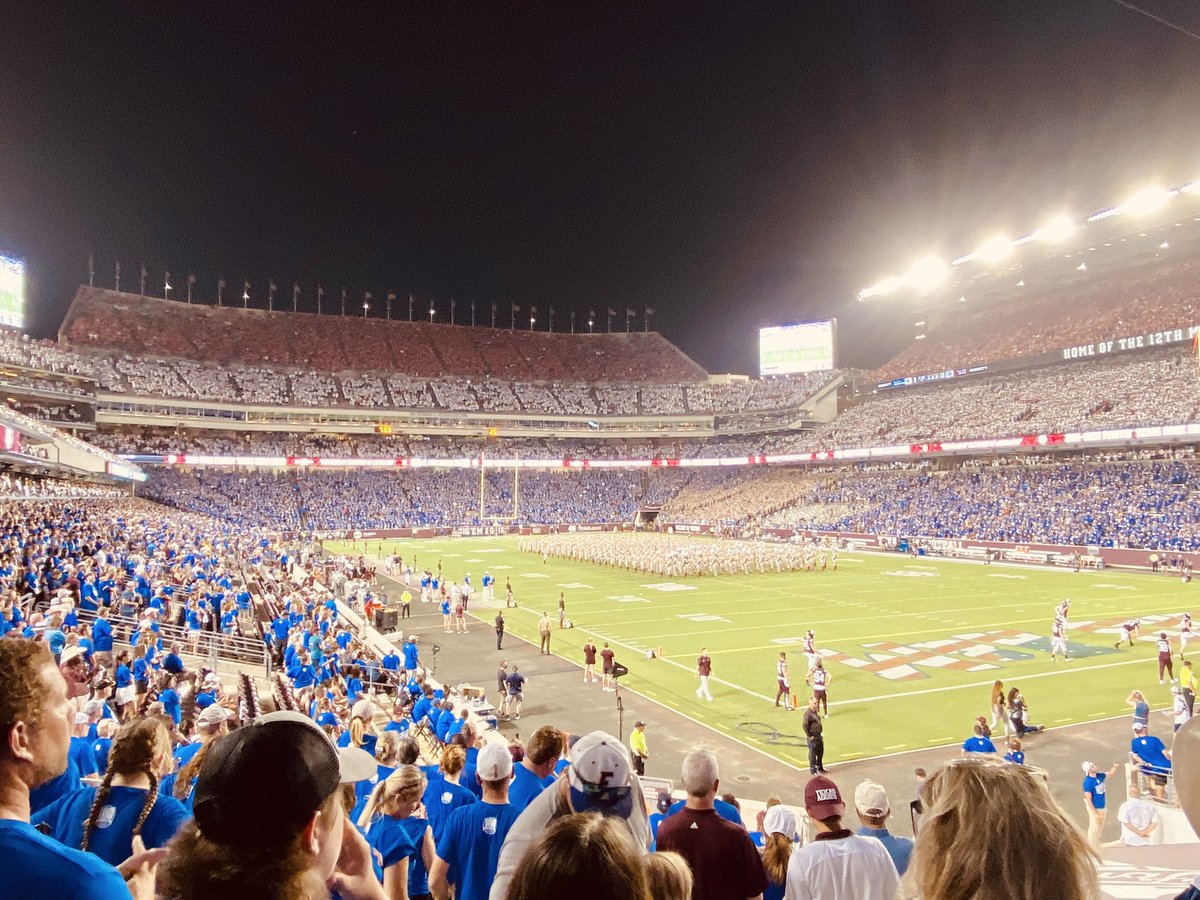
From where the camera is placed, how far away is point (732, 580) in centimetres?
3806

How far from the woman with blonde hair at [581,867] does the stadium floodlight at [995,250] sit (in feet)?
248

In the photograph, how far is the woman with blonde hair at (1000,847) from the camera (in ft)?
6.31

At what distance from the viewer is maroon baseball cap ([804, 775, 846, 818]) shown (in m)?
3.90

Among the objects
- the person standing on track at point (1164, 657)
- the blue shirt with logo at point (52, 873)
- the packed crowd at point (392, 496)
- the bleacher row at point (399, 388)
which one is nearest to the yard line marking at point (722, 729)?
the person standing on track at point (1164, 657)

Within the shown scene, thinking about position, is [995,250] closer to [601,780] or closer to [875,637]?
[875,637]

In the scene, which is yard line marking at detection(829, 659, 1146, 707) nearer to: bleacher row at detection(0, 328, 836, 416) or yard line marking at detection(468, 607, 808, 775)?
yard line marking at detection(468, 607, 808, 775)

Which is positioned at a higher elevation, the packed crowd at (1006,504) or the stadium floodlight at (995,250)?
the stadium floodlight at (995,250)

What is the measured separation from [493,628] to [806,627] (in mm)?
10528

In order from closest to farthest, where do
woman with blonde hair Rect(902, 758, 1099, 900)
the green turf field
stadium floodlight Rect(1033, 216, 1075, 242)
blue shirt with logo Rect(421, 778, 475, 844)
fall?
woman with blonde hair Rect(902, 758, 1099, 900), blue shirt with logo Rect(421, 778, 475, 844), the green turf field, stadium floodlight Rect(1033, 216, 1075, 242)

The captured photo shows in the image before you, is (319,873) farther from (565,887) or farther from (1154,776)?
(1154,776)

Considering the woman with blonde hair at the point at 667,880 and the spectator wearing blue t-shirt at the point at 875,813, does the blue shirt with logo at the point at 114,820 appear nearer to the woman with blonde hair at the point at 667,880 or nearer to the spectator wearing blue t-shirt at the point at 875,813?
the woman with blonde hair at the point at 667,880

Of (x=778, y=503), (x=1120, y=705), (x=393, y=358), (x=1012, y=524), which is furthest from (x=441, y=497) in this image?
(x=1120, y=705)

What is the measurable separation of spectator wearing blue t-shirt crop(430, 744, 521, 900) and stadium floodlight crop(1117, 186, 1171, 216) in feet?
218

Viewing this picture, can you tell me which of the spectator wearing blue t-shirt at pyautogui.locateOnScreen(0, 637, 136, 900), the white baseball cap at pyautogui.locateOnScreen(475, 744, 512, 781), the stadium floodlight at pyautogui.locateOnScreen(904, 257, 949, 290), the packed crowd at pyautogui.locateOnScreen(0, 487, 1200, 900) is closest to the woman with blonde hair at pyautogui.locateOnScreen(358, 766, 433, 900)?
the packed crowd at pyautogui.locateOnScreen(0, 487, 1200, 900)
